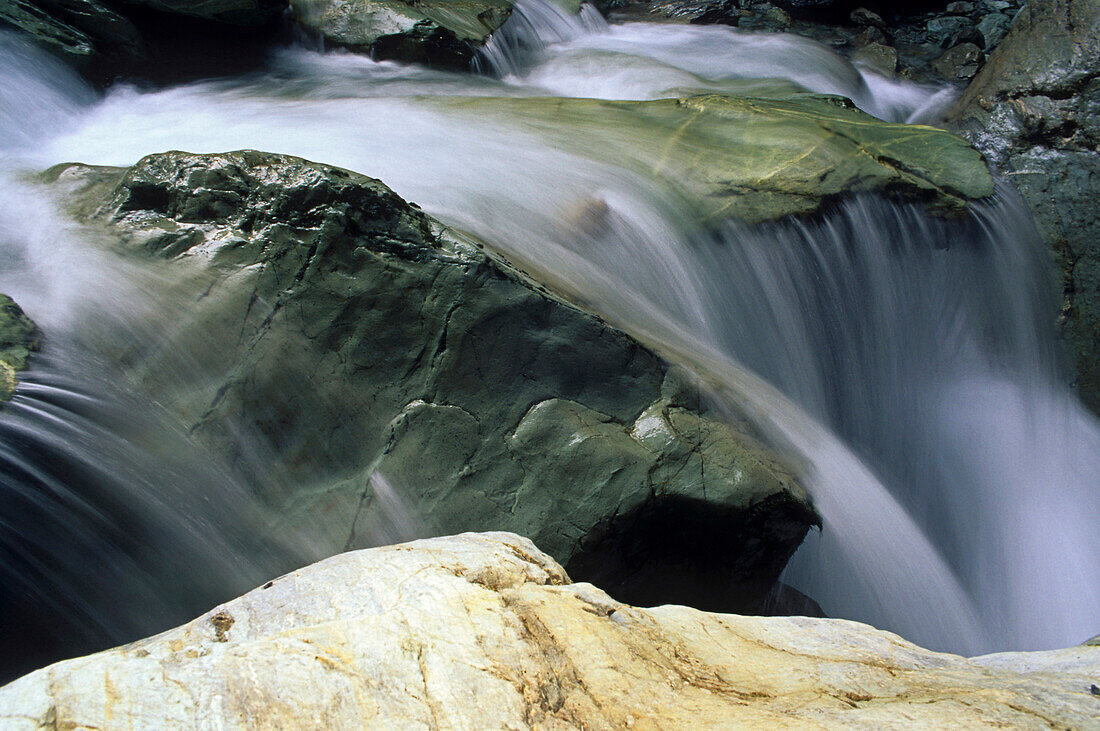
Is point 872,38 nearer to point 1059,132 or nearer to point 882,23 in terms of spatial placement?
point 882,23

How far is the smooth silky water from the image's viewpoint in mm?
3004

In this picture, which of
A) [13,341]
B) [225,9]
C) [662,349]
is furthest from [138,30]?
[662,349]

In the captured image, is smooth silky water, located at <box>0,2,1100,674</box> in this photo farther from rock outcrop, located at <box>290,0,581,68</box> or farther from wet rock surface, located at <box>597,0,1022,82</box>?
wet rock surface, located at <box>597,0,1022,82</box>

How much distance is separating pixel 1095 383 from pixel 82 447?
238 inches

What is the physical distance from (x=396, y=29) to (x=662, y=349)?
5050 millimetres

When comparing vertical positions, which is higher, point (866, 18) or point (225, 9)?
point (866, 18)

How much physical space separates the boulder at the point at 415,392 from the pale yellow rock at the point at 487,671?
960 millimetres

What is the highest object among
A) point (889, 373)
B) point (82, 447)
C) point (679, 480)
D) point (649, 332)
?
point (889, 373)

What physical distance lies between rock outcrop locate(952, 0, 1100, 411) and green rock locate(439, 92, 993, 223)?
2.01 feet

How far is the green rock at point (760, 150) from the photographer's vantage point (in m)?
4.74

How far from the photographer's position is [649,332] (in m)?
3.98

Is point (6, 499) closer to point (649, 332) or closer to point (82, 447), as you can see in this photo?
point (82, 447)

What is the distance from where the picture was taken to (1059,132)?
5.80m

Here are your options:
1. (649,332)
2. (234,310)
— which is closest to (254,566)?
(234,310)
